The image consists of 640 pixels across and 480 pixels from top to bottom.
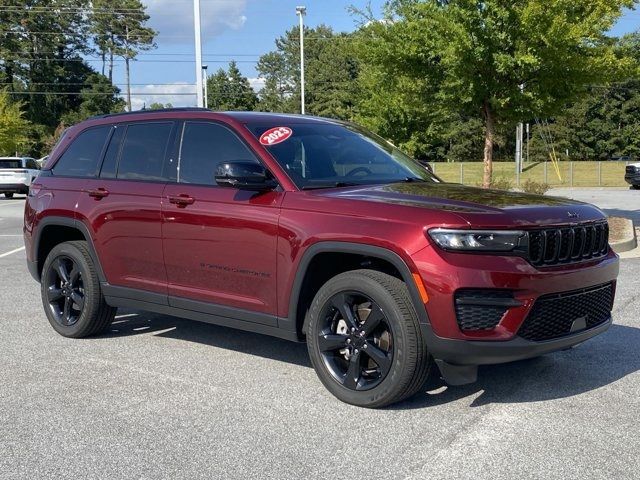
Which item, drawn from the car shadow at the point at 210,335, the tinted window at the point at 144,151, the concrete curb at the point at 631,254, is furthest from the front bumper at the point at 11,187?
the tinted window at the point at 144,151

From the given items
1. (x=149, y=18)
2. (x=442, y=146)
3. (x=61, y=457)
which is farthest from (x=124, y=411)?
(x=149, y=18)

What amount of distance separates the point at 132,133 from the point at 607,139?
3216 inches

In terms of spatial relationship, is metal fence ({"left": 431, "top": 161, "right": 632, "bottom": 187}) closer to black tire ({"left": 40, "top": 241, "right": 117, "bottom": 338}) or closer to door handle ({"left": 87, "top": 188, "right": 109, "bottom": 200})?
black tire ({"left": 40, "top": 241, "right": 117, "bottom": 338})

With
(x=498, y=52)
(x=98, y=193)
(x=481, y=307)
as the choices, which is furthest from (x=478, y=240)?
(x=498, y=52)

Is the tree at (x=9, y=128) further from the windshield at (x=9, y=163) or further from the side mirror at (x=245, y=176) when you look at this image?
the side mirror at (x=245, y=176)

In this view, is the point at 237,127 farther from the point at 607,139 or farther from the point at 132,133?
the point at 607,139

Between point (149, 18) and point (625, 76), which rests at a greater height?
point (149, 18)

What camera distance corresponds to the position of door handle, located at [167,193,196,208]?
17.0ft

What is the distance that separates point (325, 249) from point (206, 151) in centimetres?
149

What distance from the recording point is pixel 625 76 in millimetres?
14945

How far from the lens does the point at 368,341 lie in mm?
4352

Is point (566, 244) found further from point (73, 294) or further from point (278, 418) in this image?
point (73, 294)

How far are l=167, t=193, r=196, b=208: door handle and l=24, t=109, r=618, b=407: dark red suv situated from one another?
0.01m

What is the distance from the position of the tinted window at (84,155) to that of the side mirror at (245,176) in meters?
1.89
